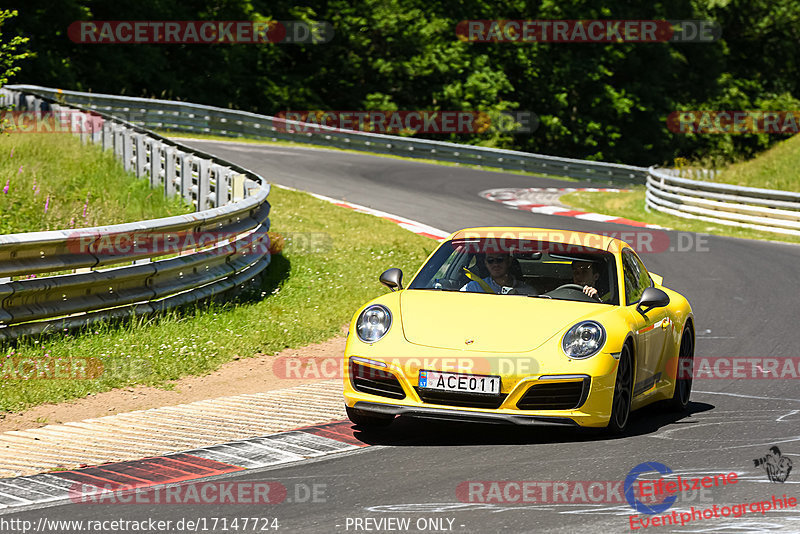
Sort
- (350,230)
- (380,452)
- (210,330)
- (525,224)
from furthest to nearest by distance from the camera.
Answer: (525,224), (350,230), (210,330), (380,452)

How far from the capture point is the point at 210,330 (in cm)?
1019

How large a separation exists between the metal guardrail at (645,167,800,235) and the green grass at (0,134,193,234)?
12.7 metres

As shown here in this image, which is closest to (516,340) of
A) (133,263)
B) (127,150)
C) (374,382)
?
(374,382)

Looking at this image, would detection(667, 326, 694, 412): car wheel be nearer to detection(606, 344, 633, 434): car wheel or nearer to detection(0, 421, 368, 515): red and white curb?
detection(606, 344, 633, 434): car wheel

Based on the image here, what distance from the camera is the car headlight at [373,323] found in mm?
7004

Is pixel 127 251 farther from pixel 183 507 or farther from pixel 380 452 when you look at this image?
pixel 183 507

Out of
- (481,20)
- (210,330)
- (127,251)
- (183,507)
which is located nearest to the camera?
(183,507)

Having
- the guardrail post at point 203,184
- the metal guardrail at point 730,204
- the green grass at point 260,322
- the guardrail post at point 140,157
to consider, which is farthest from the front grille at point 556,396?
the metal guardrail at point 730,204

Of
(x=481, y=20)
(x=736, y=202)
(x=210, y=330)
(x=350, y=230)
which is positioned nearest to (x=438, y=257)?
(x=210, y=330)

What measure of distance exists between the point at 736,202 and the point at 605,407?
713 inches

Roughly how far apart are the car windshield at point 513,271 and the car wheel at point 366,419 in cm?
109

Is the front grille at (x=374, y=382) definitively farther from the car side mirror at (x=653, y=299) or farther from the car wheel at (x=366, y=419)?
the car side mirror at (x=653, y=299)

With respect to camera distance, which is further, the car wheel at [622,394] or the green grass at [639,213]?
the green grass at [639,213]

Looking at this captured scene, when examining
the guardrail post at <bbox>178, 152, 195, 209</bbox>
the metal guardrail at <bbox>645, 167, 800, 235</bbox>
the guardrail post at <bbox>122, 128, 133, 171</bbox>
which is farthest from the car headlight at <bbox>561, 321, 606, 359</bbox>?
the metal guardrail at <bbox>645, 167, 800, 235</bbox>
